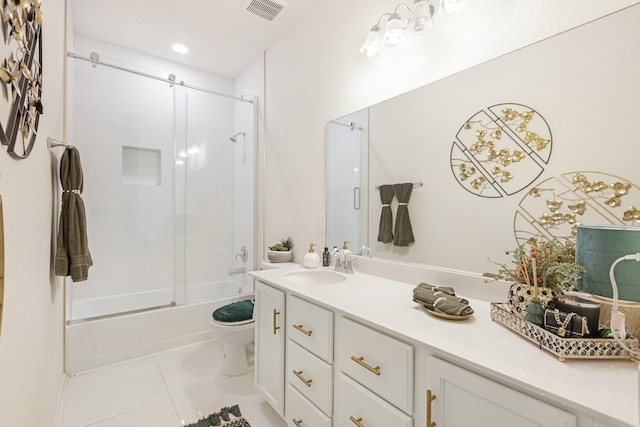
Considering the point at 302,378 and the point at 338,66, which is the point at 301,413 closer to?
the point at 302,378

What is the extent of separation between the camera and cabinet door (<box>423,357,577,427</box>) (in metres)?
0.63

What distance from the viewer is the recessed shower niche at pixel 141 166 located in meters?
2.80

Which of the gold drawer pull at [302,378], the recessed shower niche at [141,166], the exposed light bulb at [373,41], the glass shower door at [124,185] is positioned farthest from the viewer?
the recessed shower niche at [141,166]

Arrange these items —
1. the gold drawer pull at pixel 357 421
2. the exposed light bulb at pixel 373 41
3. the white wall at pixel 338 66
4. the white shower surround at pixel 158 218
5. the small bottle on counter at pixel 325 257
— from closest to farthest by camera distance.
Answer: the gold drawer pull at pixel 357 421 → the white wall at pixel 338 66 → the exposed light bulb at pixel 373 41 → the small bottle on counter at pixel 325 257 → the white shower surround at pixel 158 218

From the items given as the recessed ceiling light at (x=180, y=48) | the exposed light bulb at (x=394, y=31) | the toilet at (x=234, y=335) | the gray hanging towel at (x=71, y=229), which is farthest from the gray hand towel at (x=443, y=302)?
the recessed ceiling light at (x=180, y=48)

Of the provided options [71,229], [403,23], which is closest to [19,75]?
[71,229]

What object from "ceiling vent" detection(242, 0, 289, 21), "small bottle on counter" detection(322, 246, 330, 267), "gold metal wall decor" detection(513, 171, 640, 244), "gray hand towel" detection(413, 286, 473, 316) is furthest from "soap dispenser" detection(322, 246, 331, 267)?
"ceiling vent" detection(242, 0, 289, 21)

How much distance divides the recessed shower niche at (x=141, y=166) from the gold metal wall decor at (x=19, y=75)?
6.41 ft

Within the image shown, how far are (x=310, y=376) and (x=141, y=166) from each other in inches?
103

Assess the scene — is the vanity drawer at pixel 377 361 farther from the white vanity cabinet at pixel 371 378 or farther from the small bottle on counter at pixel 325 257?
the small bottle on counter at pixel 325 257

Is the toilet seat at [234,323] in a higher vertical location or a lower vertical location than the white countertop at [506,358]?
lower

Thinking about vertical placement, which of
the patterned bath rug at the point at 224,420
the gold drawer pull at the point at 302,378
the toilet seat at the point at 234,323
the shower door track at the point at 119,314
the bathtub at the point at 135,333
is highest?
the gold drawer pull at the point at 302,378

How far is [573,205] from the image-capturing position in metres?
1.03

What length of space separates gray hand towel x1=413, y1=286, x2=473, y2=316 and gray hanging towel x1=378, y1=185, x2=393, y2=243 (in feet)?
1.80
